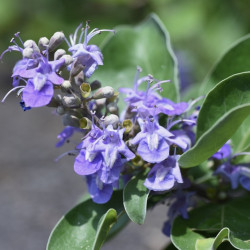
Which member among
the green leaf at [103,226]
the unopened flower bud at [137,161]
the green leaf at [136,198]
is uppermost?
the unopened flower bud at [137,161]

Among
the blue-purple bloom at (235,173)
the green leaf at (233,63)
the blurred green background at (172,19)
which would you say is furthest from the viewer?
the blurred green background at (172,19)

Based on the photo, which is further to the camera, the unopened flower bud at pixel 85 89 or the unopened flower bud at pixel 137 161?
the unopened flower bud at pixel 137 161

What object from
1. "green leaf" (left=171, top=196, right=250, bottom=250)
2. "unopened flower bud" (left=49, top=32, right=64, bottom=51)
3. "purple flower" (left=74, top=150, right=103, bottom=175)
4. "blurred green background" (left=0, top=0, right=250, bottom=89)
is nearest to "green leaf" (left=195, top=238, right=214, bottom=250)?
"green leaf" (left=171, top=196, right=250, bottom=250)

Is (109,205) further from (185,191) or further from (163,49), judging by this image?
(163,49)

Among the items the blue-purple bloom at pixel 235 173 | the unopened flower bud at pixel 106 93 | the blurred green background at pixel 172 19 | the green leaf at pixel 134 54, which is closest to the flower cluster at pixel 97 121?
the unopened flower bud at pixel 106 93

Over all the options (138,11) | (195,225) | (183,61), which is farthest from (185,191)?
(183,61)

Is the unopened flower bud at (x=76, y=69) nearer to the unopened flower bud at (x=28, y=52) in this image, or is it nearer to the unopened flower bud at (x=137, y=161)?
the unopened flower bud at (x=28, y=52)
